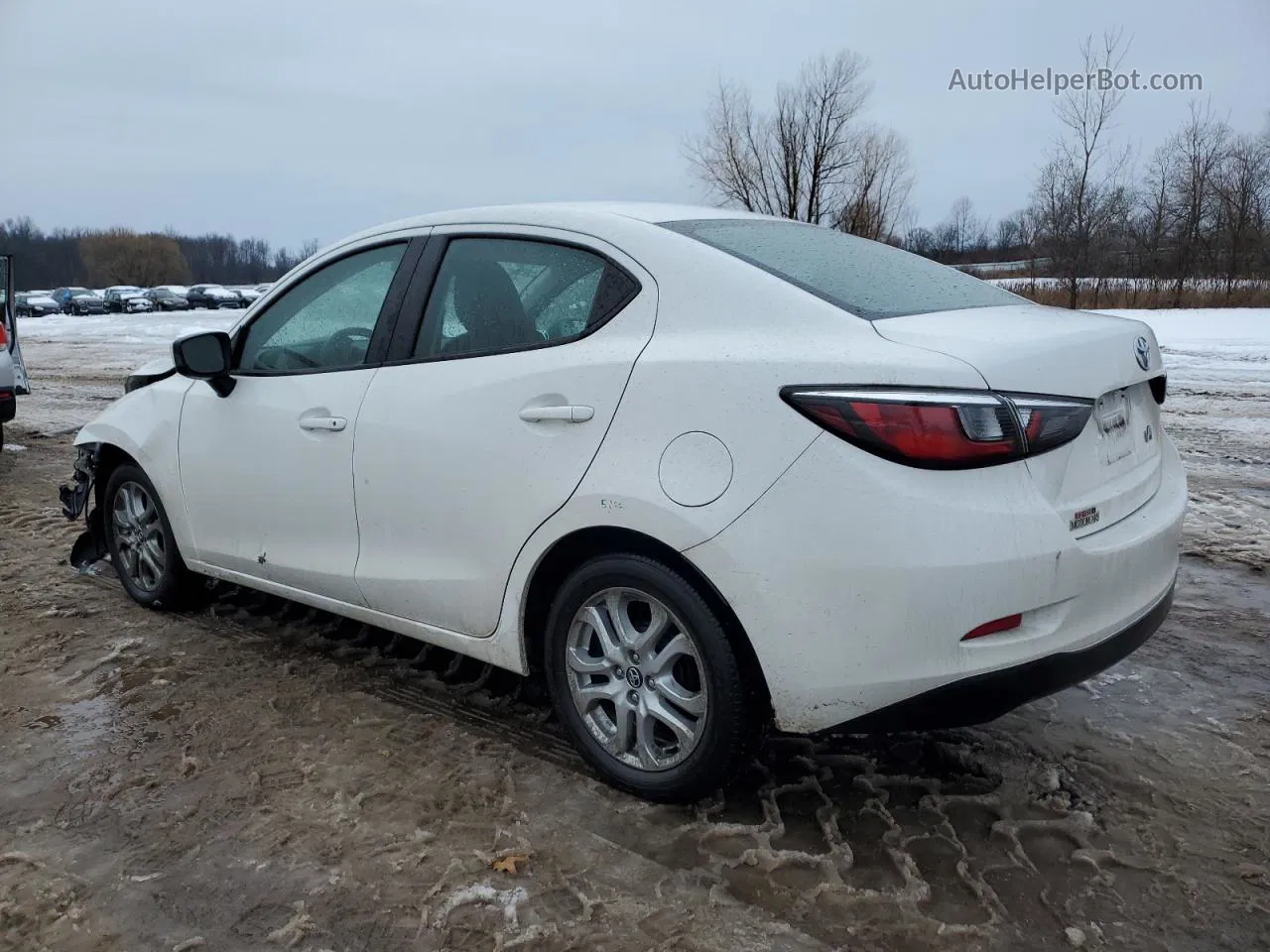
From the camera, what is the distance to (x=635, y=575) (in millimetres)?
2674

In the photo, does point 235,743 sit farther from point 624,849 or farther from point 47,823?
point 624,849

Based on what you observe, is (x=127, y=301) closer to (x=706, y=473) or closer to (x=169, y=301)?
(x=169, y=301)

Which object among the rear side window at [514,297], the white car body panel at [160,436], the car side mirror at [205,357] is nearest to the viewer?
the rear side window at [514,297]

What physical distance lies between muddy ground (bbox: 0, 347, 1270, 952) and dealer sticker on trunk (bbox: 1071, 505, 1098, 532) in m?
0.86

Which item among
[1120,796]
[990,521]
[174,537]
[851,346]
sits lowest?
[1120,796]

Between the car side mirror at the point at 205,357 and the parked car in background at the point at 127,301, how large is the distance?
56733 millimetres

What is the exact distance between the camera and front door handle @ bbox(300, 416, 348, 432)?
341 cm

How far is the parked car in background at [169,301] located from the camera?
180 ft

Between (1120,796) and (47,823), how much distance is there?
303cm

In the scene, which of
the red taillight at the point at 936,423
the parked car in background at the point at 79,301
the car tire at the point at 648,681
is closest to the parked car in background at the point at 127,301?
the parked car in background at the point at 79,301

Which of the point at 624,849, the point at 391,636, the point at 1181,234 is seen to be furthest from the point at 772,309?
the point at 1181,234

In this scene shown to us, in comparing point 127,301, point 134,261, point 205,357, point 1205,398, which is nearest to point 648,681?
point 205,357

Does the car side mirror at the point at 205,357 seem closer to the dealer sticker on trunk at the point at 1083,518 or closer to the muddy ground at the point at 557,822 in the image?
the muddy ground at the point at 557,822

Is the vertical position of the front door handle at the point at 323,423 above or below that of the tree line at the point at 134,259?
below
